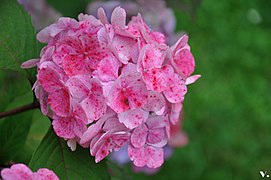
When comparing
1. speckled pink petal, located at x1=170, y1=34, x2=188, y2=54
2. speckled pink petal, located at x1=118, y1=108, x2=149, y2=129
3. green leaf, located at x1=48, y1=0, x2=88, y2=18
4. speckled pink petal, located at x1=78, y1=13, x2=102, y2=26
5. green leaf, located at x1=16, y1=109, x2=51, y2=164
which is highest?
speckled pink petal, located at x1=78, y1=13, x2=102, y2=26

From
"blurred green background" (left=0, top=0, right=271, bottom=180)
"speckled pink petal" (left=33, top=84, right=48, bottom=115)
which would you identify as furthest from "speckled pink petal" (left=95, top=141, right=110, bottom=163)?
"blurred green background" (left=0, top=0, right=271, bottom=180)

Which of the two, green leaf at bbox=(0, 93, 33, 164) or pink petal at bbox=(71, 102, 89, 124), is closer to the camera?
pink petal at bbox=(71, 102, 89, 124)

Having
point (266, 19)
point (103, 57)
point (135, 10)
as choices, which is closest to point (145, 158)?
point (103, 57)

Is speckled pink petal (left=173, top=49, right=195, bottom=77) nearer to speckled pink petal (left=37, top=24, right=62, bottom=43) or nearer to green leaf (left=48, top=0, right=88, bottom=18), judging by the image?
speckled pink petal (left=37, top=24, right=62, bottom=43)

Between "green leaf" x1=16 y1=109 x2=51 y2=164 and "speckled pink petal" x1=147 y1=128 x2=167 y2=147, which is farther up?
"speckled pink petal" x1=147 y1=128 x2=167 y2=147

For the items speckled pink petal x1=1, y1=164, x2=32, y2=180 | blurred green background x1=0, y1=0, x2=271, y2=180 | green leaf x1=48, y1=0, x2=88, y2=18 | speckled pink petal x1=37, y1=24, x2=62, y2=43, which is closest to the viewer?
speckled pink petal x1=1, y1=164, x2=32, y2=180

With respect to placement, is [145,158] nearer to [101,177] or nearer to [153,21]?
[101,177]

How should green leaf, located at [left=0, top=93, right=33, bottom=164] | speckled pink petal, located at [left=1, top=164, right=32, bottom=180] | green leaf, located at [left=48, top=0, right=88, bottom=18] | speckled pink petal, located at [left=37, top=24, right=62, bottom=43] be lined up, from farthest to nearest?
green leaf, located at [left=48, top=0, right=88, bottom=18] → green leaf, located at [left=0, top=93, right=33, bottom=164] → speckled pink petal, located at [left=37, top=24, right=62, bottom=43] → speckled pink petal, located at [left=1, top=164, right=32, bottom=180]

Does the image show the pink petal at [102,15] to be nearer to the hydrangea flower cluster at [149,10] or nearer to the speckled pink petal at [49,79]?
the speckled pink petal at [49,79]

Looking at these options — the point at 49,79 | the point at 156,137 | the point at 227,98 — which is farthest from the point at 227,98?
the point at 49,79
